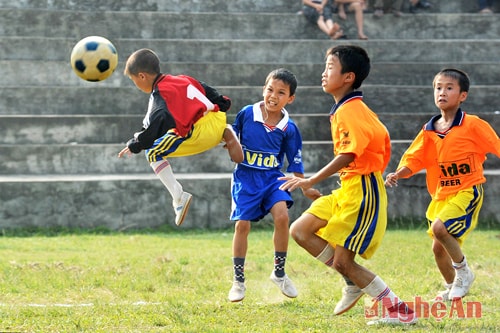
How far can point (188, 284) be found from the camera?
795 centimetres

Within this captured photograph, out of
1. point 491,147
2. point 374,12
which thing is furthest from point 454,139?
point 374,12

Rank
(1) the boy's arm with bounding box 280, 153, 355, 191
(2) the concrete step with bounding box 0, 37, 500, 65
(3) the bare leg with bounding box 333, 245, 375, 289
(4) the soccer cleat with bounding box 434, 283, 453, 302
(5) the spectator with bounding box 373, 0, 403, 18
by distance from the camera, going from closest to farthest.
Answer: (1) the boy's arm with bounding box 280, 153, 355, 191 → (3) the bare leg with bounding box 333, 245, 375, 289 → (4) the soccer cleat with bounding box 434, 283, 453, 302 → (2) the concrete step with bounding box 0, 37, 500, 65 → (5) the spectator with bounding box 373, 0, 403, 18

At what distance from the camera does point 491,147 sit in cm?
702

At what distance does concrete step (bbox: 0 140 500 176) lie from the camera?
11.5 metres

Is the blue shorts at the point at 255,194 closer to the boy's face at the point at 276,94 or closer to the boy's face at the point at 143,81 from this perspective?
the boy's face at the point at 276,94

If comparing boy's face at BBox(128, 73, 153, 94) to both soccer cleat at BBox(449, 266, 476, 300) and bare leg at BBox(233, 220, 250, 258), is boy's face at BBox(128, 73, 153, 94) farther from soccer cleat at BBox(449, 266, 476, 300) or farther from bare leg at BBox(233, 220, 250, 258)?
soccer cleat at BBox(449, 266, 476, 300)

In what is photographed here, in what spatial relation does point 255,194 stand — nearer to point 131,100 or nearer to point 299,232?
point 299,232

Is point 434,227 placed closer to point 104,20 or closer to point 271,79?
point 271,79

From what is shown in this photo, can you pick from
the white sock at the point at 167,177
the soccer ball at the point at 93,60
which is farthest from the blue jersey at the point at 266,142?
the soccer ball at the point at 93,60

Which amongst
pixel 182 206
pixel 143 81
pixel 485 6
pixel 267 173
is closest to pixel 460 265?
pixel 267 173

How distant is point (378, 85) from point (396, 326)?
792cm

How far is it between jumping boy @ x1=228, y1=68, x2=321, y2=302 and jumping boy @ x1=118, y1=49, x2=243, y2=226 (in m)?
0.16

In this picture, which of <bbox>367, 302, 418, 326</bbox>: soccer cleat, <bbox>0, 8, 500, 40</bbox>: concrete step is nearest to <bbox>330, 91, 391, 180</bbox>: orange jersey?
<bbox>367, 302, 418, 326</bbox>: soccer cleat

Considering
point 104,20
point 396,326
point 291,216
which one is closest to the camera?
point 396,326
